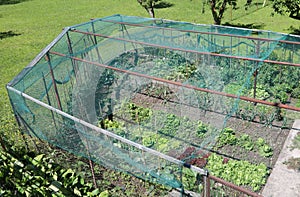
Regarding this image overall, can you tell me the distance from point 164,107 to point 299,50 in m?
3.39

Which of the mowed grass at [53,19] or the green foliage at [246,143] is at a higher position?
the mowed grass at [53,19]

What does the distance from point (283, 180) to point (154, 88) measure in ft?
12.9

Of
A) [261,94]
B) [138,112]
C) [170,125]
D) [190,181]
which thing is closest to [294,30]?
[261,94]

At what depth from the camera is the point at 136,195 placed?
514 centimetres

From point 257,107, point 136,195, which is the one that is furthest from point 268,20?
point 136,195

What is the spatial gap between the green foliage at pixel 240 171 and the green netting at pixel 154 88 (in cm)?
29

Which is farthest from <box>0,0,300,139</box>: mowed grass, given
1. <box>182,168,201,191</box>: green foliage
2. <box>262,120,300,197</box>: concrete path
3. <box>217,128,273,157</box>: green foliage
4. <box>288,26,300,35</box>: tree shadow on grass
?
<box>262,120,300,197</box>: concrete path

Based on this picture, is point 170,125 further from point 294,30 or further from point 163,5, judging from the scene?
point 163,5

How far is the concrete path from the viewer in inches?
207

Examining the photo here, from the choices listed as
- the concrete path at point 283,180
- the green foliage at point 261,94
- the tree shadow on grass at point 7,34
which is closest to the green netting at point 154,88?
the green foliage at point 261,94

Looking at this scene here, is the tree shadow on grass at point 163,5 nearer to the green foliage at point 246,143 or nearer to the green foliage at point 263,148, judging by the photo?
the green foliage at point 246,143

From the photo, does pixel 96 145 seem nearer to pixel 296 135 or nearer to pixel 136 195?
pixel 136 195

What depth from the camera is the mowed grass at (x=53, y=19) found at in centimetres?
1178

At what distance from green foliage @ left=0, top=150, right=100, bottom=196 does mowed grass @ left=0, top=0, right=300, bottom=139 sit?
1.69 m
